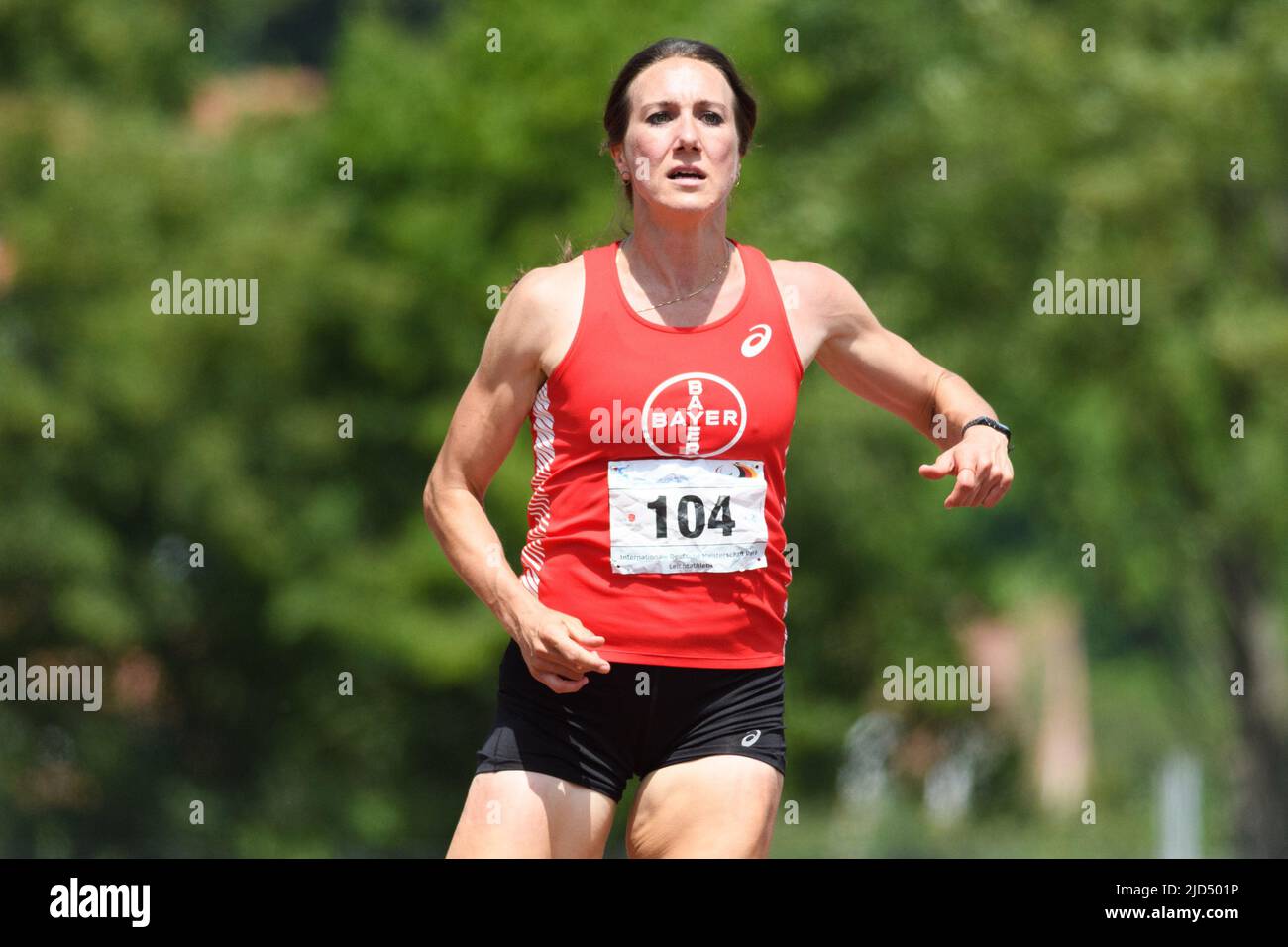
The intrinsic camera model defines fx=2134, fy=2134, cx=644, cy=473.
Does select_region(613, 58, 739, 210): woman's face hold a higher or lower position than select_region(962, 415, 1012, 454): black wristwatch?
higher

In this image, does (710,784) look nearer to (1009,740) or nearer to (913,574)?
(913,574)

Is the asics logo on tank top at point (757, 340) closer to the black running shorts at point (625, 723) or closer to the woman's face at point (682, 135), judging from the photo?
the woman's face at point (682, 135)

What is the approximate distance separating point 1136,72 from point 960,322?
385 centimetres

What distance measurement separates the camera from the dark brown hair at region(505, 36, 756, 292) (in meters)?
4.33

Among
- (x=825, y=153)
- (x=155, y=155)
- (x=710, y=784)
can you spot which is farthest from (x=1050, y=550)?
(x=710, y=784)

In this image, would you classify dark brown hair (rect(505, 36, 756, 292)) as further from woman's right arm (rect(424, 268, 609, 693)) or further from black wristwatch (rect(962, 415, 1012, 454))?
black wristwatch (rect(962, 415, 1012, 454))

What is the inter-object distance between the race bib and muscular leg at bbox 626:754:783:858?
1.28ft

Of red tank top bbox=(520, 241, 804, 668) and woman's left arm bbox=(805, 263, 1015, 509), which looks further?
woman's left arm bbox=(805, 263, 1015, 509)

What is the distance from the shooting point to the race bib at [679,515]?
13.5 feet

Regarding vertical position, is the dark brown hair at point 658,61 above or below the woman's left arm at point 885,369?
above

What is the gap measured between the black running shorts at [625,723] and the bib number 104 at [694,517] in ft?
0.89

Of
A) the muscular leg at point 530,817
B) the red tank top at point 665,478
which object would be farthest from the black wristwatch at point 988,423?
the muscular leg at point 530,817

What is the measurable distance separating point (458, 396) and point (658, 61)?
2044 centimetres

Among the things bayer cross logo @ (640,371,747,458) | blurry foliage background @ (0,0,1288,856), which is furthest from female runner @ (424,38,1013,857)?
blurry foliage background @ (0,0,1288,856)
